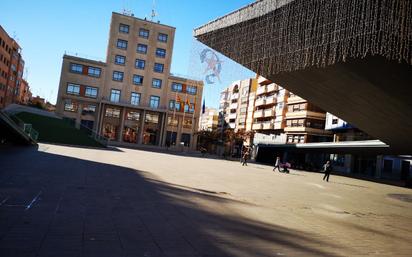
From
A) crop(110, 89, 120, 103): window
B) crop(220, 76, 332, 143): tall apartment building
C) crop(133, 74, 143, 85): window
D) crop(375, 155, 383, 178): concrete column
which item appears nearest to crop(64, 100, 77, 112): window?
crop(110, 89, 120, 103): window

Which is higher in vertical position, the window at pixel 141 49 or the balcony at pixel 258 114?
the window at pixel 141 49

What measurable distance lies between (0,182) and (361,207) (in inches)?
473

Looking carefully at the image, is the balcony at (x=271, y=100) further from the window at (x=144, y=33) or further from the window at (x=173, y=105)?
the window at (x=144, y=33)

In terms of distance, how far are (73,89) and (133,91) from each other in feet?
30.6

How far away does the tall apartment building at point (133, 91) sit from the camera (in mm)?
60750

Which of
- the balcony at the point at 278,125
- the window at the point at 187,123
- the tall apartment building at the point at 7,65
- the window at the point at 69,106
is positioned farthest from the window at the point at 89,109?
the balcony at the point at 278,125

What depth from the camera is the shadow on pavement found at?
5.62m

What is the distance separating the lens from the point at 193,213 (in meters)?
8.97

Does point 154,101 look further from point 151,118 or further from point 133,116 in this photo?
point 133,116

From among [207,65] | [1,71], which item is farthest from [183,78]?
[207,65]

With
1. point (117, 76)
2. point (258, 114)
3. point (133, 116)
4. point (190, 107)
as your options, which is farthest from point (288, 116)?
point (117, 76)

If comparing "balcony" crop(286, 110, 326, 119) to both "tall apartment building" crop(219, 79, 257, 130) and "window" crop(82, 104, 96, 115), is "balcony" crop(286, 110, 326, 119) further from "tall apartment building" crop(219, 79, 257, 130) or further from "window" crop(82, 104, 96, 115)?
"window" crop(82, 104, 96, 115)

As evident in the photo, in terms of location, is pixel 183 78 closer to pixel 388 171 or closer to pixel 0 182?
pixel 388 171

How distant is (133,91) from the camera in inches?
2477
